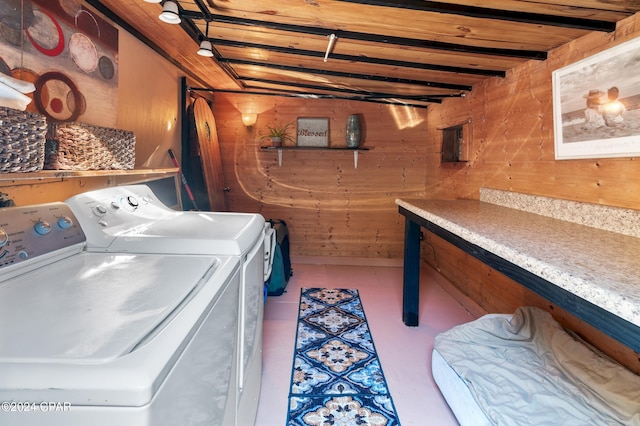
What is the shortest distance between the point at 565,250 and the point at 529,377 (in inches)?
34.4

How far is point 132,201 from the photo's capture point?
1743 mm

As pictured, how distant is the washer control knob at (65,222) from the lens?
1231 mm

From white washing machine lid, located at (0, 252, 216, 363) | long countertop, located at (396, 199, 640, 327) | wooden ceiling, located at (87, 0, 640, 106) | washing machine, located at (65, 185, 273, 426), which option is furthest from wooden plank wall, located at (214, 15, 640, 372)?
white washing machine lid, located at (0, 252, 216, 363)

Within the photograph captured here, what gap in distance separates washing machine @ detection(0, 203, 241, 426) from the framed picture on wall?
1.84 m

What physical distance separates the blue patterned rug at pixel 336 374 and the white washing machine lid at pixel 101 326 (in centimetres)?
116

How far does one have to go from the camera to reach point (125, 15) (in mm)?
2156

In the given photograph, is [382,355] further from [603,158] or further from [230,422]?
[603,158]

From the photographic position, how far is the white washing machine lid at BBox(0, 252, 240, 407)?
20.7 inches

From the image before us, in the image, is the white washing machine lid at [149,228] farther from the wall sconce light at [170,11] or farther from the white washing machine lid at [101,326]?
the wall sconce light at [170,11]

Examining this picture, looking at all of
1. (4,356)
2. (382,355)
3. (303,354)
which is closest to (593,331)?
(382,355)

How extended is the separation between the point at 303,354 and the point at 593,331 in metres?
1.70

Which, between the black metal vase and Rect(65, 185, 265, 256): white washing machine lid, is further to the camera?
the black metal vase

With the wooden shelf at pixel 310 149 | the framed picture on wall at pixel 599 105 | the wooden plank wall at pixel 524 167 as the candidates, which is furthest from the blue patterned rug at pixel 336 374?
the wooden shelf at pixel 310 149

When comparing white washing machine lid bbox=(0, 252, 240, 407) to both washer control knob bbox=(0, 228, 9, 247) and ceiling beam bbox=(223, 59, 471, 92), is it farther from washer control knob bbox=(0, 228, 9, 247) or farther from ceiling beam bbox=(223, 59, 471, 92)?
ceiling beam bbox=(223, 59, 471, 92)
